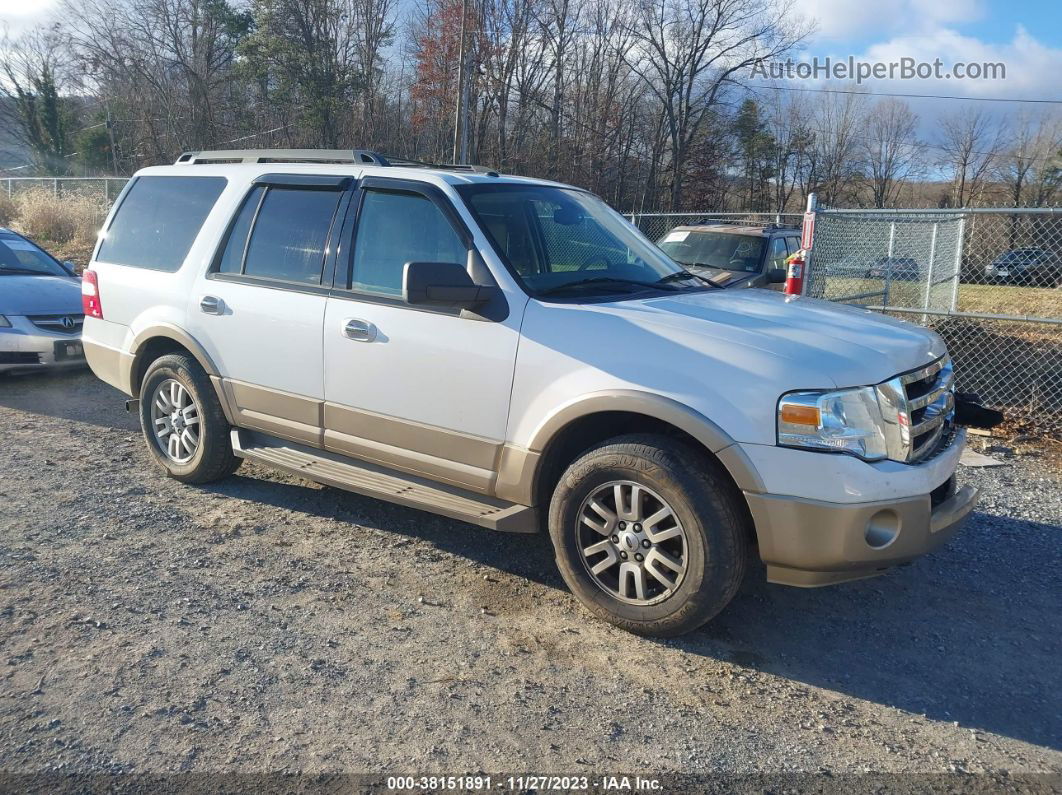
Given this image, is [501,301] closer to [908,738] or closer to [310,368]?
[310,368]

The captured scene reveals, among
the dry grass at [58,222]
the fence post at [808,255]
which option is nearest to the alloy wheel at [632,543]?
the fence post at [808,255]

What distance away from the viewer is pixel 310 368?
4.68m

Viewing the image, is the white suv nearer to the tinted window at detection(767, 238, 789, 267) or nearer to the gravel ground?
the gravel ground

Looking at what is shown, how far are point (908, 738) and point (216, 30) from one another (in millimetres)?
44872

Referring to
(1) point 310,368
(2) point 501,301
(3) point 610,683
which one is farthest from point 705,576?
(1) point 310,368

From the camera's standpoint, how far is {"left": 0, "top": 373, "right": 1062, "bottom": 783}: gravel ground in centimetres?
294

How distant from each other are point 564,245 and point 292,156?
1906 mm

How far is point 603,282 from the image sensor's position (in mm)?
4320

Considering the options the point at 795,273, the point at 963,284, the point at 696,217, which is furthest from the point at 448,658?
the point at 696,217

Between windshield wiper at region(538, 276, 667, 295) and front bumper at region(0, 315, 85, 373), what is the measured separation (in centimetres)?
601

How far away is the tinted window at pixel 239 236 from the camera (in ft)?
16.8

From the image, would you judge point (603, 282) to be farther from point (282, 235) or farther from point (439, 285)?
point (282, 235)

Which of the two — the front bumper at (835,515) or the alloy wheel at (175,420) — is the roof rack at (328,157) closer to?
the alloy wheel at (175,420)

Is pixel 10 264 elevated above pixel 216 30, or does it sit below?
below
